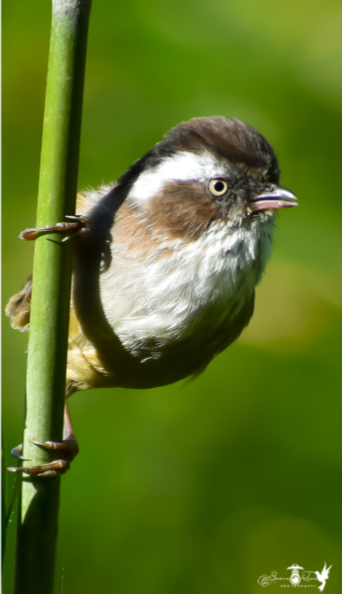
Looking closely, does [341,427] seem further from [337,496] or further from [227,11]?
[227,11]

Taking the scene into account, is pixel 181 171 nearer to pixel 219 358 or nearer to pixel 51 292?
pixel 51 292

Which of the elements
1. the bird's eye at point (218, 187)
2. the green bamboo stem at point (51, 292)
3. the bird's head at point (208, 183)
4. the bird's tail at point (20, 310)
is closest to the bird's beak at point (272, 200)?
the bird's head at point (208, 183)

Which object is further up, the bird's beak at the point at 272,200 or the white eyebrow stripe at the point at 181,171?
the white eyebrow stripe at the point at 181,171

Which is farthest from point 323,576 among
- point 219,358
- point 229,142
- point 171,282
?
point 229,142

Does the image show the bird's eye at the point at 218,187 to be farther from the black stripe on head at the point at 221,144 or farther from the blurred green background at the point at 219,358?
the blurred green background at the point at 219,358

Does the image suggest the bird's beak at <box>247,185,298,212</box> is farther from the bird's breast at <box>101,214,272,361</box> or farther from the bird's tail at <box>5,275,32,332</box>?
the bird's tail at <box>5,275,32,332</box>

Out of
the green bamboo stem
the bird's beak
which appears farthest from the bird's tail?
the green bamboo stem
